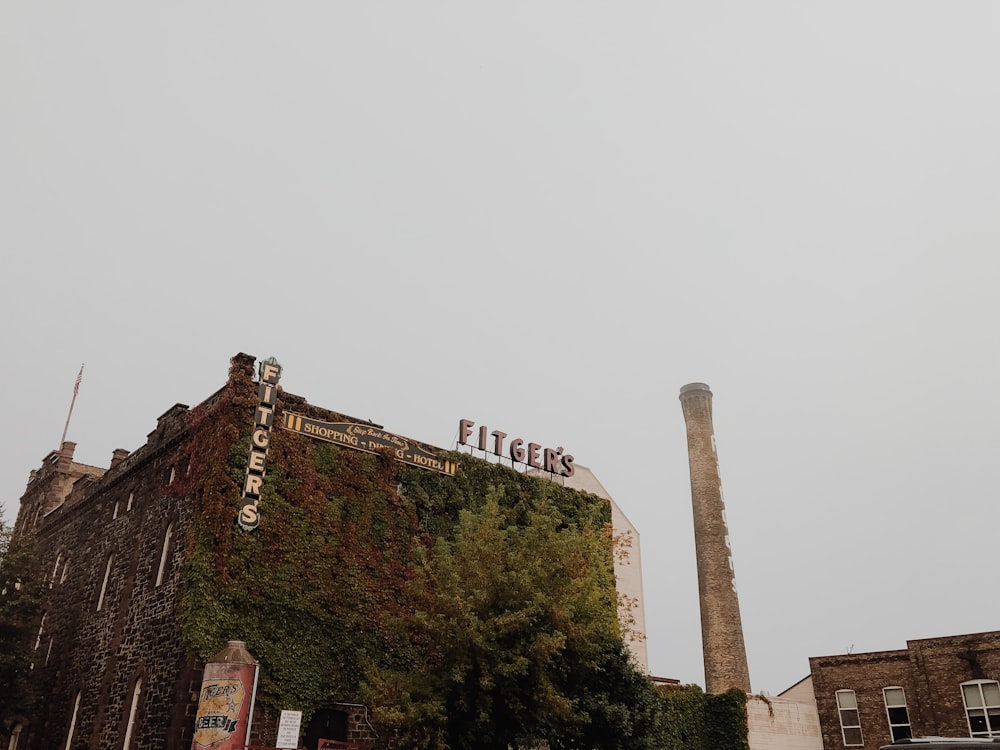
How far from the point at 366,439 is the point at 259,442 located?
420 centimetres

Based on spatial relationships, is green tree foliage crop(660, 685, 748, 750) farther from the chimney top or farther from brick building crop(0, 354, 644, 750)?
the chimney top

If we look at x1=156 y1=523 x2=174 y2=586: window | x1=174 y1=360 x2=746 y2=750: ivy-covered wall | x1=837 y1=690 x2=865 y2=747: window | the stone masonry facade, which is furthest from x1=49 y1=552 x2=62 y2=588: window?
x1=837 y1=690 x2=865 y2=747: window

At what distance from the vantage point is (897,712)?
3375 cm

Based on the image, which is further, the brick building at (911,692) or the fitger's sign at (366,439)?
the brick building at (911,692)

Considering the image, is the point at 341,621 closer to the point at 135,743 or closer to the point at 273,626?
the point at 273,626

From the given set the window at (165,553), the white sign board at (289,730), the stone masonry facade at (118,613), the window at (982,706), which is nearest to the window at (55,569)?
the stone masonry facade at (118,613)

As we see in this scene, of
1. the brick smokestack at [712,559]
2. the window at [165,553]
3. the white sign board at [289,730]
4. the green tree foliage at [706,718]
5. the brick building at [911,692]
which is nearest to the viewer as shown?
A: the white sign board at [289,730]

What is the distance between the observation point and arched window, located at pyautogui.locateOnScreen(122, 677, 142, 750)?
74.8ft

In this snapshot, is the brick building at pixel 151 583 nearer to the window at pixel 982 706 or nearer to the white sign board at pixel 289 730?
the white sign board at pixel 289 730

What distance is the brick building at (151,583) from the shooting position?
22359 millimetres

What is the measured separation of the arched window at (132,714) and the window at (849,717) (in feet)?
97.8

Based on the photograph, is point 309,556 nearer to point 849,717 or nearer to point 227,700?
point 227,700

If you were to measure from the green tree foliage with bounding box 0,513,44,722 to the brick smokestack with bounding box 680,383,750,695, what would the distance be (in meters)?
33.2

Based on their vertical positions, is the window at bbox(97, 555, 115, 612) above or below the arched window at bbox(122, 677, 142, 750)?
above
